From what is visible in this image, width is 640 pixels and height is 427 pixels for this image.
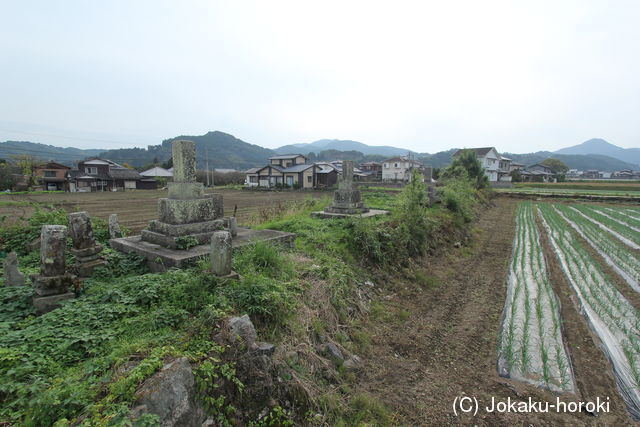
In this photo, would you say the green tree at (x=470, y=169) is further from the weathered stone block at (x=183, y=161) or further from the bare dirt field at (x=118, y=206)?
the weathered stone block at (x=183, y=161)

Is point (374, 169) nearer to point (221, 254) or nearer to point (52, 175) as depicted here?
point (52, 175)

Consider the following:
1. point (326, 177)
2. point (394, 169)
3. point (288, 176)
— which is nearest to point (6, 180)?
point (288, 176)

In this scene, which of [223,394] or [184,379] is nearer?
[184,379]

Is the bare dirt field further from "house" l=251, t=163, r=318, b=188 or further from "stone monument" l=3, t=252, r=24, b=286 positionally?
"house" l=251, t=163, r=318, b=188

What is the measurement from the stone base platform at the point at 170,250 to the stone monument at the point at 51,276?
4.28 ft

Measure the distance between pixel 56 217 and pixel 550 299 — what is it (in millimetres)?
12067

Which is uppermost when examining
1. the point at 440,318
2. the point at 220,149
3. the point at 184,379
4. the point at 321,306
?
the point at 220,149

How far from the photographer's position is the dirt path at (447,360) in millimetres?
3785

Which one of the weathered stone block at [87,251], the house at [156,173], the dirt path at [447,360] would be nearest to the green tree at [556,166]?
the house at [156,173]

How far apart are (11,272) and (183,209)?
2612 millimetres

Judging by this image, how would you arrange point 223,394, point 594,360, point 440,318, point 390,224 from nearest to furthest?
point 223,394 → point 594,360 → point 440,318 → point 390,224

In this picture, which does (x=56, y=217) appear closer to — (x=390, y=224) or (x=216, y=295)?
(x=216, y=295)

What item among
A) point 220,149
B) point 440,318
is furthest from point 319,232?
point 220,149

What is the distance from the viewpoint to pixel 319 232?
27.7ft
